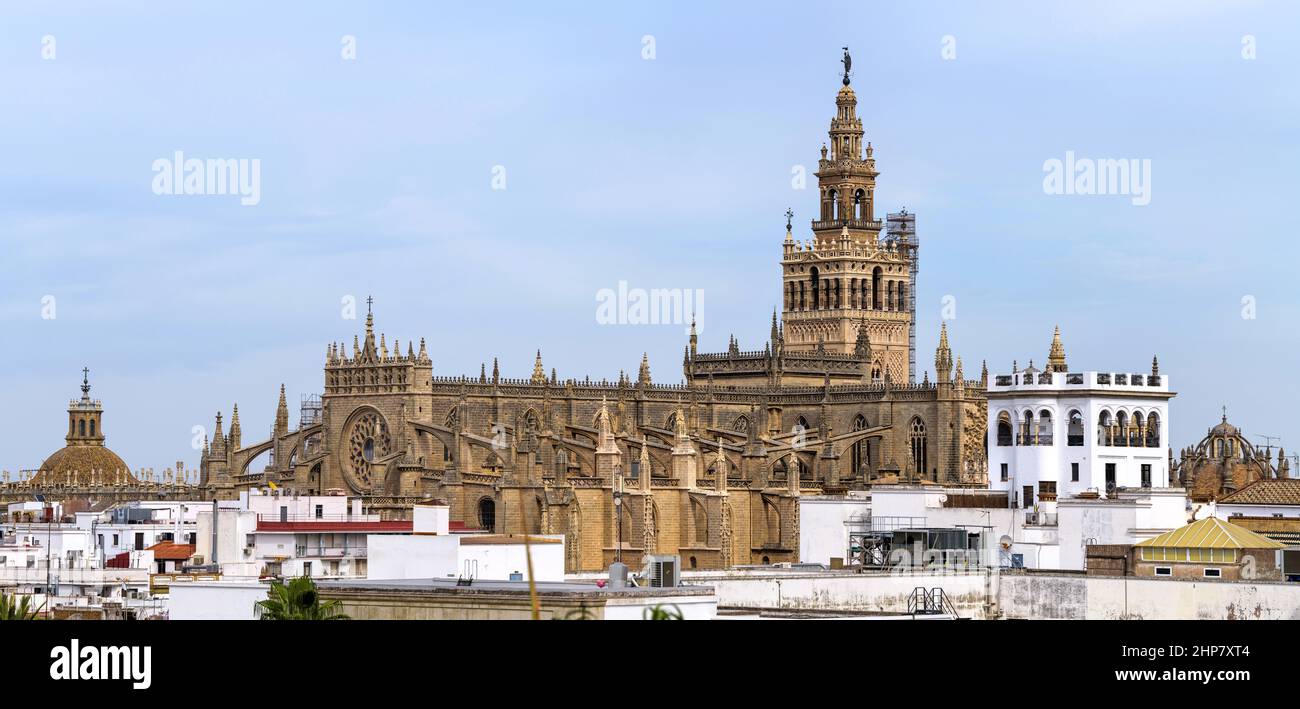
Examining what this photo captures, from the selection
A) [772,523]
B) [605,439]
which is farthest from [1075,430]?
[605,439]

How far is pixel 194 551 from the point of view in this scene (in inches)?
3799

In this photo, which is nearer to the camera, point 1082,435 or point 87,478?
point 1082,435

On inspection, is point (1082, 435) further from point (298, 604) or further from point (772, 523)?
point (298, 604)

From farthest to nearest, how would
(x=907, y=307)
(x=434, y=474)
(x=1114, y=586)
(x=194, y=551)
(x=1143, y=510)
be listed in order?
(x=907, y=307)
(x=434, y=474)
(x=194, y=551)
(x=1143, y=510)
(x=1114, y=586)

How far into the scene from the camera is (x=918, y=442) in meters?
144

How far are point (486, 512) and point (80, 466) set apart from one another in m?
50.2

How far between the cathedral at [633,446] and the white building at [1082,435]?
827 inches

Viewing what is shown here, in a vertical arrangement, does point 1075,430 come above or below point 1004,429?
below

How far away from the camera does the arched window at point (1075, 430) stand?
103 meters
